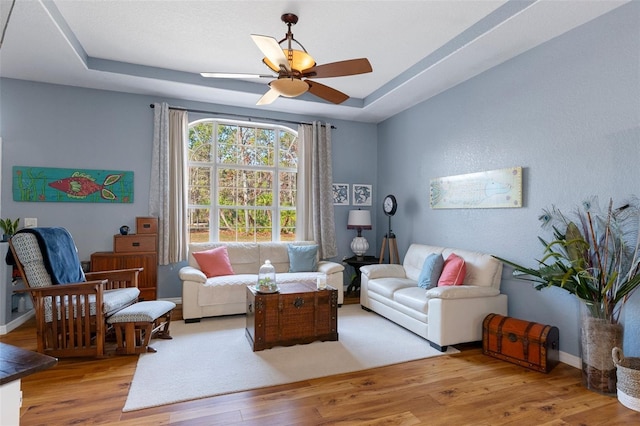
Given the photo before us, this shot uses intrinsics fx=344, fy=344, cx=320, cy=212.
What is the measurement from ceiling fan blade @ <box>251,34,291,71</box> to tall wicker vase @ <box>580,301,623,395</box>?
2.91 metres

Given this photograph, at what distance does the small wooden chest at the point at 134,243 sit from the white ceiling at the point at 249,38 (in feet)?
6.25

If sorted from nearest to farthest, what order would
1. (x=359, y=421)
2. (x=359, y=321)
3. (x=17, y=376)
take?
(x=17, y=376), (x=359, y=421), (x=359, y=321)

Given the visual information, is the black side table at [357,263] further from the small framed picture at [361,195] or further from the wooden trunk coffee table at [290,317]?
the wooden trunk coffee table at [290,317]

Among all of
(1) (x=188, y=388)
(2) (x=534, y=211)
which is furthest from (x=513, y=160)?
(1) (x=188, y=388)

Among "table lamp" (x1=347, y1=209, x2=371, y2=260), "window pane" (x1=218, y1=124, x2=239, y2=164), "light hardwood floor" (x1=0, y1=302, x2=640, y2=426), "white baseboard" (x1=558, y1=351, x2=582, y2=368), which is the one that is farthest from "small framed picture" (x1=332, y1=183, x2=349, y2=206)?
"white baseboard" (x1=558, y1=351, x2=582, y2=368)

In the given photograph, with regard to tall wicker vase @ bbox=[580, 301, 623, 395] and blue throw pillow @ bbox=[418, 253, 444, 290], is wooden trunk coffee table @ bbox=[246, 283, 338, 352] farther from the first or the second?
tall wicker vase @ bbox=[580, 301, 623, 395]

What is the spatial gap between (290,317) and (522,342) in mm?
2006

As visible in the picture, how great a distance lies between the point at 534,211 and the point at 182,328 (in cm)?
380

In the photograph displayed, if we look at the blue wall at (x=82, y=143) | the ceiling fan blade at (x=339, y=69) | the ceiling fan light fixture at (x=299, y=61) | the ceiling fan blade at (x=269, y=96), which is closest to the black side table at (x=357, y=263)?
the blue wall at (x=82, y=143)

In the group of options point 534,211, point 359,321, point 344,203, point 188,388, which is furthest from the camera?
point 344,203

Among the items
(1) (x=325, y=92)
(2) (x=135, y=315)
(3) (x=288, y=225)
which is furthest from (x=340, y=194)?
(2) (x=135, y=315)

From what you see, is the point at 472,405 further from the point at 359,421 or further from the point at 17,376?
the point at 17,376

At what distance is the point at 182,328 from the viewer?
3.77 metres

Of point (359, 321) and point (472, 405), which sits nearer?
Answer: point (472, 405)
